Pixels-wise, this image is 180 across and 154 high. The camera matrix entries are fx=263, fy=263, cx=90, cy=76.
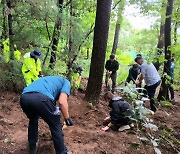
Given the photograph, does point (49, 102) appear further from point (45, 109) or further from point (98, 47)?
point (98, 47)

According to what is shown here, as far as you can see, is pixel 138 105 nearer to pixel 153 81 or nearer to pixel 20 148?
pixel 20 148

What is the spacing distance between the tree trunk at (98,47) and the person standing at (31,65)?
148 centimetres

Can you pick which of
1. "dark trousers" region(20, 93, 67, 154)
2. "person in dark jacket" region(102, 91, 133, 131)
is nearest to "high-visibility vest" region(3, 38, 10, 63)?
"person in dark jacket" region(102, 91, 133, 131)

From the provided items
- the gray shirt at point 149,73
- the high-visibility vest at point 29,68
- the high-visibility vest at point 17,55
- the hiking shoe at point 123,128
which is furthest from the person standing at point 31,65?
the gray shirt at point 149,73

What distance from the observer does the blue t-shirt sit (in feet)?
13.1

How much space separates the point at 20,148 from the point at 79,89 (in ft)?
16.0

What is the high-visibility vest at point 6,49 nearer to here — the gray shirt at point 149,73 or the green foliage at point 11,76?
the green foliage at point 11,76

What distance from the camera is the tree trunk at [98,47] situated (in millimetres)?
6980

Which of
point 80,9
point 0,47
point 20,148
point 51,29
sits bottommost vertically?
point 20,148

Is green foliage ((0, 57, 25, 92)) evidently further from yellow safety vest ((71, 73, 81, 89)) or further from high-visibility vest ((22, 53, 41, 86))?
yellow safety vest ((71, 73, 81, 89))

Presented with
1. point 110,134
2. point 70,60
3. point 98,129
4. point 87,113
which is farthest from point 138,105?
point 70,60

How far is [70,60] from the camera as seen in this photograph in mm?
9219

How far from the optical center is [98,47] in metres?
7.18

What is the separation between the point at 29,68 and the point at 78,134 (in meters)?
2.48
